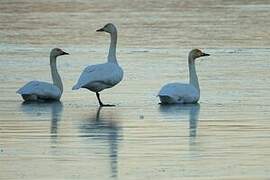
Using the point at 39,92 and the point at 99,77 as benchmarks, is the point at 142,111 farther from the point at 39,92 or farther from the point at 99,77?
the point at 39,92

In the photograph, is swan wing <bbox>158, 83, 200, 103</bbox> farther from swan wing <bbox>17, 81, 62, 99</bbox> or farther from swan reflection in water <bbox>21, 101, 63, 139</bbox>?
swan wing <bbox>17, 81, 62, 99</bbox>

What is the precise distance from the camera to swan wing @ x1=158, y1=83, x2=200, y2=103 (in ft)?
60.4

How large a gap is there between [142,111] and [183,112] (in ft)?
1.89

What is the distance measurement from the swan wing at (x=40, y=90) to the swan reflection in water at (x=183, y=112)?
1822 millimetres

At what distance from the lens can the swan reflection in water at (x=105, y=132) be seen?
504 inches

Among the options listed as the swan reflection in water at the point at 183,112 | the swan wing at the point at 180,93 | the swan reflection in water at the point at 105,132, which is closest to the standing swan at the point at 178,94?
the swan wing at the point at 180,93

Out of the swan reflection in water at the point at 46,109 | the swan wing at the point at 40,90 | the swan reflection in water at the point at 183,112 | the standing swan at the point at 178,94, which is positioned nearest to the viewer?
the swan reflection in water at the point at 183,112

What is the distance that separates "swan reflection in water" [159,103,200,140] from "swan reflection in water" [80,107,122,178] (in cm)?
86

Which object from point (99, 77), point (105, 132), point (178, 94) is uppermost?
point (99, 77)

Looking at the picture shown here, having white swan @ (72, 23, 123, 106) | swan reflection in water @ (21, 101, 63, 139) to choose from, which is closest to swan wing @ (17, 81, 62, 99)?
swan reflection in water @ (21, 101, 63, 139)

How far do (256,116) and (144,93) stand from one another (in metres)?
3.92

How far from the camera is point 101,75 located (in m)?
18.6

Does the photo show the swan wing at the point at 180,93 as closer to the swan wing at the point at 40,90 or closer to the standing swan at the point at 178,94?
the standing swan at the point at 178,94

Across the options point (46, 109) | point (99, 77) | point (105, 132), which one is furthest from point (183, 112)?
point (105, 132)
